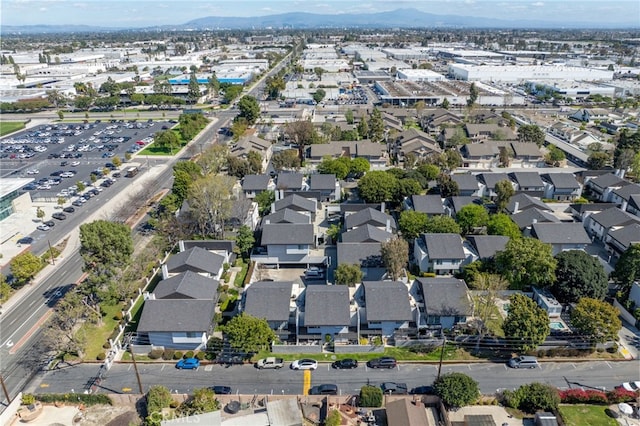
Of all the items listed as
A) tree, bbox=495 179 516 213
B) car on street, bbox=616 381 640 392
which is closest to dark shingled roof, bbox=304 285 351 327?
car on street, bbox=616 381 640 392

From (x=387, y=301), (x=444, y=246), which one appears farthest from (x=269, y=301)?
(x=444, y=246)

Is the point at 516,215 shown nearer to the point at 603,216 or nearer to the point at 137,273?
the point at 603,216

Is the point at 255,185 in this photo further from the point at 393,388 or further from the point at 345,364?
the point at 393,388

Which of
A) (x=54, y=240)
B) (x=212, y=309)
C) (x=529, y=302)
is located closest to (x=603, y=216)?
(x=529, y=302)

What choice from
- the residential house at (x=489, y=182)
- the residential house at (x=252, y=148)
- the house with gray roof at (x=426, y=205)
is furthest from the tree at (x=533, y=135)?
the residential house at (x=252, y=148)

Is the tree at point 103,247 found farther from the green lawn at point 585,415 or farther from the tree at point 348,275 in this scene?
the green lawn at point 585,415

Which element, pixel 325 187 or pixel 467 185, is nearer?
pixel 467 185
